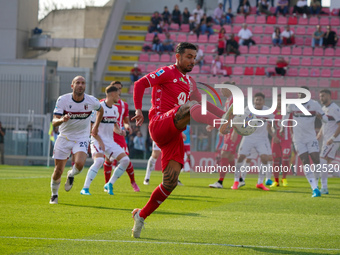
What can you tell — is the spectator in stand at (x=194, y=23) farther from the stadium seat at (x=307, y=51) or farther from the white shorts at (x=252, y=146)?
the white shorts at (x=252, y=146)

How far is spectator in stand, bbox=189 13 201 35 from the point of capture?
105 feet

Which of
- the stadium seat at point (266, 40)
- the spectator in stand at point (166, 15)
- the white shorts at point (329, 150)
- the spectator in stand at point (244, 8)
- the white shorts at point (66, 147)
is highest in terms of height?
the spectator in stand at point (244, 8)

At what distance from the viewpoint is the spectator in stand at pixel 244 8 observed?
1296 inches

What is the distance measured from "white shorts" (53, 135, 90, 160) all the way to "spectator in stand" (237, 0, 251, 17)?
23788 mm

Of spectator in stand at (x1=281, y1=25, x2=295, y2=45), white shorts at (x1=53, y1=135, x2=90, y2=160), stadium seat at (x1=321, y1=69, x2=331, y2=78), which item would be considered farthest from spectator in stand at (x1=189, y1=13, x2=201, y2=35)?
white shorts at (x1=53, y1=135, x2=90, y2=160)

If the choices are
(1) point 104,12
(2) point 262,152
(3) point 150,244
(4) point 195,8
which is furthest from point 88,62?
(3) point 150,244

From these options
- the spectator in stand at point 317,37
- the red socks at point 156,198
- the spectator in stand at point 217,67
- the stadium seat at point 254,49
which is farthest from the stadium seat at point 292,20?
the red socks at point 156,198

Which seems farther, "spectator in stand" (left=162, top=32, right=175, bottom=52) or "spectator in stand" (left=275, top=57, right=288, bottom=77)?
"spectator in stand" (left=162, top=32, right=175, bottom=52)

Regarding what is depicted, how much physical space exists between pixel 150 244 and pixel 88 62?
Result: 33.7m

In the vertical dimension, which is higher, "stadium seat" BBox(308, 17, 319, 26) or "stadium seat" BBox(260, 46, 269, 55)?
"stadium seat" BBox(308, 17, 319, 26)

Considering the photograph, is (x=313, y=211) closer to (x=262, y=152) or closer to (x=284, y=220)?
(x=284, y=220)

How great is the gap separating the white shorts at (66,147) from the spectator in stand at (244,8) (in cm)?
2379

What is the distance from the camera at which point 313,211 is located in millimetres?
9883

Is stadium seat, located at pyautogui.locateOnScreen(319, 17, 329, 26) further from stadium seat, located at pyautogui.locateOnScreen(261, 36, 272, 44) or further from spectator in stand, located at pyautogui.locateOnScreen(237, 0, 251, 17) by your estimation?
spectator in stand, located at pyautogui.locateOnScreen(237, 0, 251, 17)
